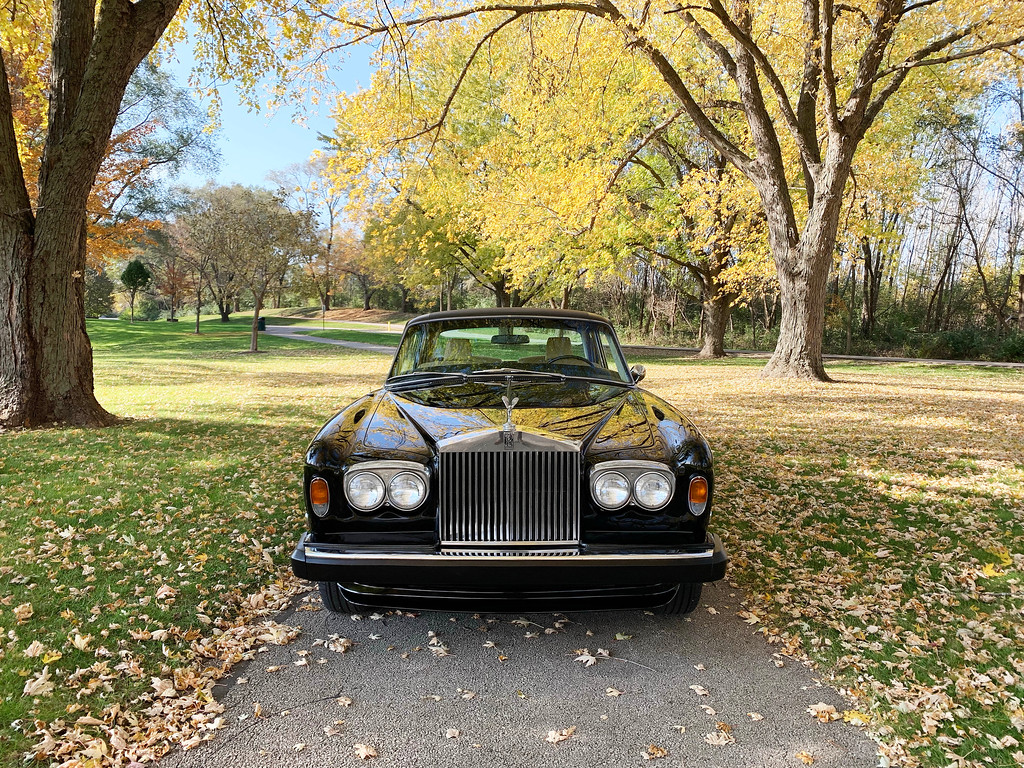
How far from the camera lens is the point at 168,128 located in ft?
84.0

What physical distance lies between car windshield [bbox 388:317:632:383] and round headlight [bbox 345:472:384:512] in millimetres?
1589

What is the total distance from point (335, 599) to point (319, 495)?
61 cm

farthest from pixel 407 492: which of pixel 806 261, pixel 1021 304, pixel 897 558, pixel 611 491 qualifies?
pixel 1021 304

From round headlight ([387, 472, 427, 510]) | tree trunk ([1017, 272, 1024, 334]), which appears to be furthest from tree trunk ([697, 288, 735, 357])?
round headlight ([387, 472, 427, 510])

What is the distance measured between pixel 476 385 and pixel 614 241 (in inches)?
772

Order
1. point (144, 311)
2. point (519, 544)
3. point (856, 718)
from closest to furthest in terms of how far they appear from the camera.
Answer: point (856, 718), point (519, 544), point (144, 311)

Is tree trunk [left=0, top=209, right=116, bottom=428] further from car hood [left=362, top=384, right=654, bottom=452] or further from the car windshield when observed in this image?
car hood [left=362, top=384, right=654, bottom=452]

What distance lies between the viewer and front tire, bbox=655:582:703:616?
125 inches

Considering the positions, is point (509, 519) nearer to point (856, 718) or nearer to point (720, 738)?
point (720, 738)

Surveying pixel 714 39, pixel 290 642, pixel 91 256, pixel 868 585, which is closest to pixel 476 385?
pixel 290 642

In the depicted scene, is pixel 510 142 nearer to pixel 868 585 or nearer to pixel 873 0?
pixel 873 0

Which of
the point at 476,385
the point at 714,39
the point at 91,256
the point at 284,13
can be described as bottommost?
the point at 476,385

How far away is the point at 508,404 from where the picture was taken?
336 cm

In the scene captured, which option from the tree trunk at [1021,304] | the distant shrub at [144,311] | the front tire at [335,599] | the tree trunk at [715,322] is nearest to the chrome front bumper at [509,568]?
the front tire at [335,599]
